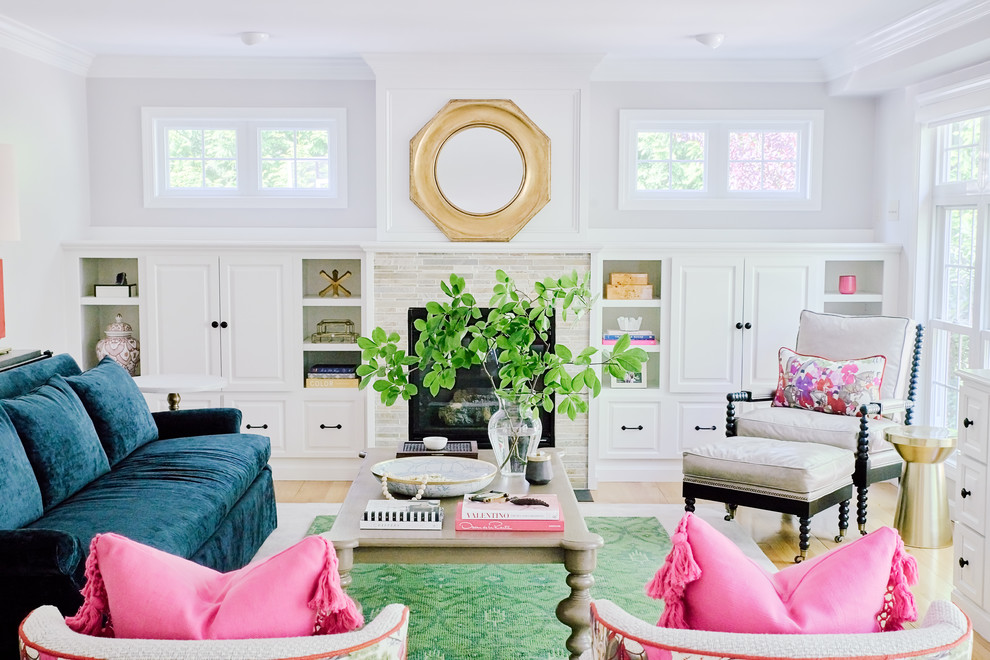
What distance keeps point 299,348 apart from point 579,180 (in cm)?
185

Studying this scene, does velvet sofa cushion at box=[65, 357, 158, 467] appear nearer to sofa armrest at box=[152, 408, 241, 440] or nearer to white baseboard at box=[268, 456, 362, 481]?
sofa armrest at box=[152, 408, 241, 440]

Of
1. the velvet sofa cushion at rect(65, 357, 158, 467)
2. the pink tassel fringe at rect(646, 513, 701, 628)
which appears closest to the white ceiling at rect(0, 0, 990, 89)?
Result: the velvet sofa cushion at rect(65, 357, 158, 467)

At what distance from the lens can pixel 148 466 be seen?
12.3 ft

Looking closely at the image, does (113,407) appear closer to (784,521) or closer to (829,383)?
(784,521)

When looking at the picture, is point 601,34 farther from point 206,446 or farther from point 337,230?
point 206,446

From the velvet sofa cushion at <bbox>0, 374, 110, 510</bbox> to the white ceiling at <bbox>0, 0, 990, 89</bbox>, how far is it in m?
1.85

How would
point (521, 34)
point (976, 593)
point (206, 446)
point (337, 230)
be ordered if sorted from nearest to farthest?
point (976, 593)
point (206, 446)
point (521, 34)
point (337, 230)

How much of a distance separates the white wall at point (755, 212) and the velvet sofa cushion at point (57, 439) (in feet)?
10.6

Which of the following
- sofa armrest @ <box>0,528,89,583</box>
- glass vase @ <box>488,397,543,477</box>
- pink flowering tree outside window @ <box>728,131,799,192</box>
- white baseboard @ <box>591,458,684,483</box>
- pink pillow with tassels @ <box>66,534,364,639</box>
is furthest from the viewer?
pink flowering tree outside window @ <box>728,131,799,192</box>

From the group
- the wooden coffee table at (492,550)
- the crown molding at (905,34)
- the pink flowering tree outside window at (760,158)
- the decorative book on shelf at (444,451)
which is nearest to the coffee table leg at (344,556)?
the wooden coffee table at (492,550)

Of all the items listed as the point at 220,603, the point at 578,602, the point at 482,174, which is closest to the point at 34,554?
the point at 220,603

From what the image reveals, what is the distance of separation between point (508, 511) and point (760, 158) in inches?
144

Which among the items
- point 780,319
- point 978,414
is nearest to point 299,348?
point 780,319

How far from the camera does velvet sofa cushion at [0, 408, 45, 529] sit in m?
2.89
